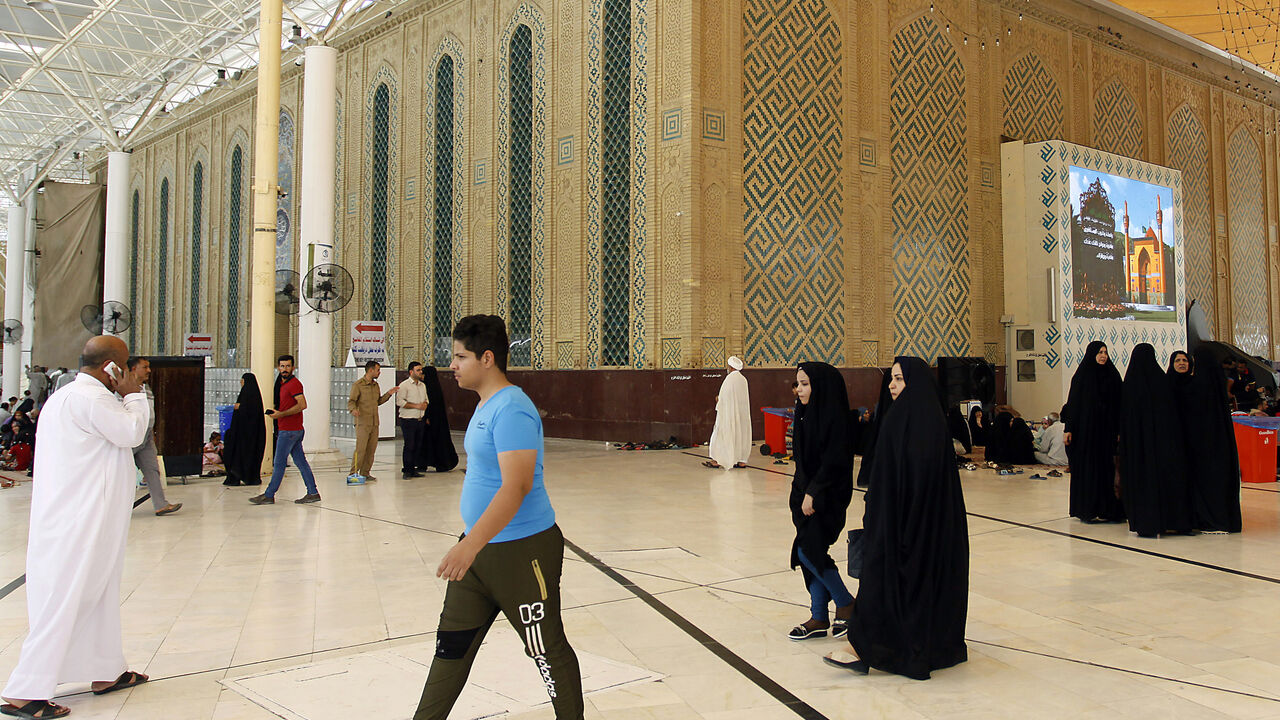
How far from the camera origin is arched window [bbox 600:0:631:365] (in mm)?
12531

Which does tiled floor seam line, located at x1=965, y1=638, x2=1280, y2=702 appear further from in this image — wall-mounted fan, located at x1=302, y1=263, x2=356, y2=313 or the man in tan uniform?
wall-mounted fan, located at x1=302, y1=263, x2=356, y2=313

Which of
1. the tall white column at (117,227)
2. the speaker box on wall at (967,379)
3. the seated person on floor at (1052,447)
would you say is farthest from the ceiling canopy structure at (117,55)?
the seated person on floor at (1052,447)

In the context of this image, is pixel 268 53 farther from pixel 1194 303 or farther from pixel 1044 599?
pixel 1194 303

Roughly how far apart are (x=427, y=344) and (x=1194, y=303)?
1525 cm

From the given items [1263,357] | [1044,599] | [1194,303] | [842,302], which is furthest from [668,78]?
[1263,357]

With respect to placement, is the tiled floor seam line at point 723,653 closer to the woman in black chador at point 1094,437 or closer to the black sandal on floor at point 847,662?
the black sandal on floor at point 847,662

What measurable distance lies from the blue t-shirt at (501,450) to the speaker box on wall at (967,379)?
1291cm

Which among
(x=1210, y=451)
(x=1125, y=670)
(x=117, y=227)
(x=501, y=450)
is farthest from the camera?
(x=117, y=227)

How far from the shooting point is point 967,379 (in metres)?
14.7

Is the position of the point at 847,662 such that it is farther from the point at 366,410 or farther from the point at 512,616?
the point at 366,410

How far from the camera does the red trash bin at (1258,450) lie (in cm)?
848

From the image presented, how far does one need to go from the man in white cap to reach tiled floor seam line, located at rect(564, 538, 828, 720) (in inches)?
191

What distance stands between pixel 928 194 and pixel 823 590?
12.1m

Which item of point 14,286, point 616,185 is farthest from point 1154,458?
point 14,286
